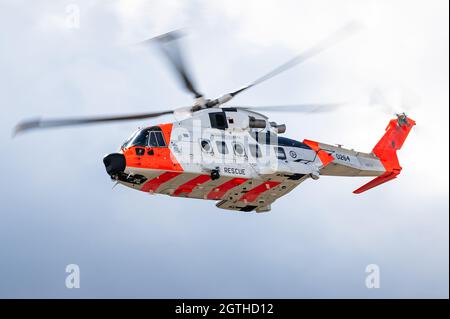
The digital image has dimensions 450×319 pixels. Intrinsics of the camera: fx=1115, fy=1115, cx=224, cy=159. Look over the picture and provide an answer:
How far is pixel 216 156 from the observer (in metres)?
39.7

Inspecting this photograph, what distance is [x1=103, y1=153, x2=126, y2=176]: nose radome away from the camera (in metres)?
38.3

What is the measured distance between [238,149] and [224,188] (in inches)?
60.8

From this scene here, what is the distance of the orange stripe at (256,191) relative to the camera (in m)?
41.1

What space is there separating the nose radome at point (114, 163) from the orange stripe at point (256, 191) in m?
5.46

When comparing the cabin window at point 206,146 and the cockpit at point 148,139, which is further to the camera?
the cabin window at point 206,146

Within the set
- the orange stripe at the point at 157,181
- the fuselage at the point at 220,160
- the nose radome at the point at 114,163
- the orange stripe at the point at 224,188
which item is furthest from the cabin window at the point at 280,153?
the nose radome at the point at 114,163

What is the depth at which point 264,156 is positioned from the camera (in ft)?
133

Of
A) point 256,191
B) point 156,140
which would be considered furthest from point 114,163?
point 256,191

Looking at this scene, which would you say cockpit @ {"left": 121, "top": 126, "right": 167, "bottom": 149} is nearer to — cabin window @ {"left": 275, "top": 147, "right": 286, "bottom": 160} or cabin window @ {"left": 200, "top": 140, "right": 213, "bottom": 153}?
cabin window @ {"left": 200, "top": 140, "right": 213, "bottom": 153}

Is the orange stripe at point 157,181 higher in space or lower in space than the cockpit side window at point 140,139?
lower

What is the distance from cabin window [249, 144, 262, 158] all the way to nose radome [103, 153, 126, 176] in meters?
4.90

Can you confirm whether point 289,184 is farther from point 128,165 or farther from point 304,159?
point 128,165

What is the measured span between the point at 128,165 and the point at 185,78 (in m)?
3.95

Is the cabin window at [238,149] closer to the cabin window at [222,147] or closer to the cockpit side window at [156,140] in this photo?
the cabin window at [222,147]
